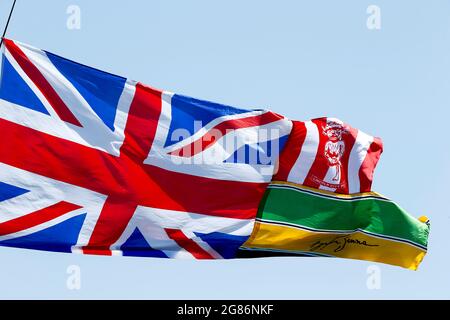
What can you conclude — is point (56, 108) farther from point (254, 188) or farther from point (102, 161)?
point (254, 188)

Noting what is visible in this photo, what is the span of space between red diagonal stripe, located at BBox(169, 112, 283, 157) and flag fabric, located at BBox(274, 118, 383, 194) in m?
0.78

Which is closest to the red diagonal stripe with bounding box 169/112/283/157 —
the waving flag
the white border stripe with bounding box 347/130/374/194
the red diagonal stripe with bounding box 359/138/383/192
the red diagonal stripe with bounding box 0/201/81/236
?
the waving flag

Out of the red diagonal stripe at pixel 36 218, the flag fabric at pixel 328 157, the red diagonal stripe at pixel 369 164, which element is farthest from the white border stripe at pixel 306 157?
the red diagonal stripe at pixel 36 218

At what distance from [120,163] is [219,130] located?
7.83 ft

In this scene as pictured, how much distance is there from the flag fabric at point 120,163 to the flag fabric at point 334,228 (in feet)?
2.14

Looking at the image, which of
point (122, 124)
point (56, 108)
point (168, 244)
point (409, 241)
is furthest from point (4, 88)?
point (409, 241)

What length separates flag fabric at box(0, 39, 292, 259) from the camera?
65.9 feet

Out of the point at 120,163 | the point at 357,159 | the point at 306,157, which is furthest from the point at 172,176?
the point at 357,159

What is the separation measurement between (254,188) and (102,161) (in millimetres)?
3380

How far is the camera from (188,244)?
2194cm

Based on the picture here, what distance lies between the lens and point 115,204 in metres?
21.0

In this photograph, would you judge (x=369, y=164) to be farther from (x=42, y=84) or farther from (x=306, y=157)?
(x=42, y=84)

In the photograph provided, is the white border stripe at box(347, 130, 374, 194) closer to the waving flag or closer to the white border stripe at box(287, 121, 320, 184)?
the waving flag
